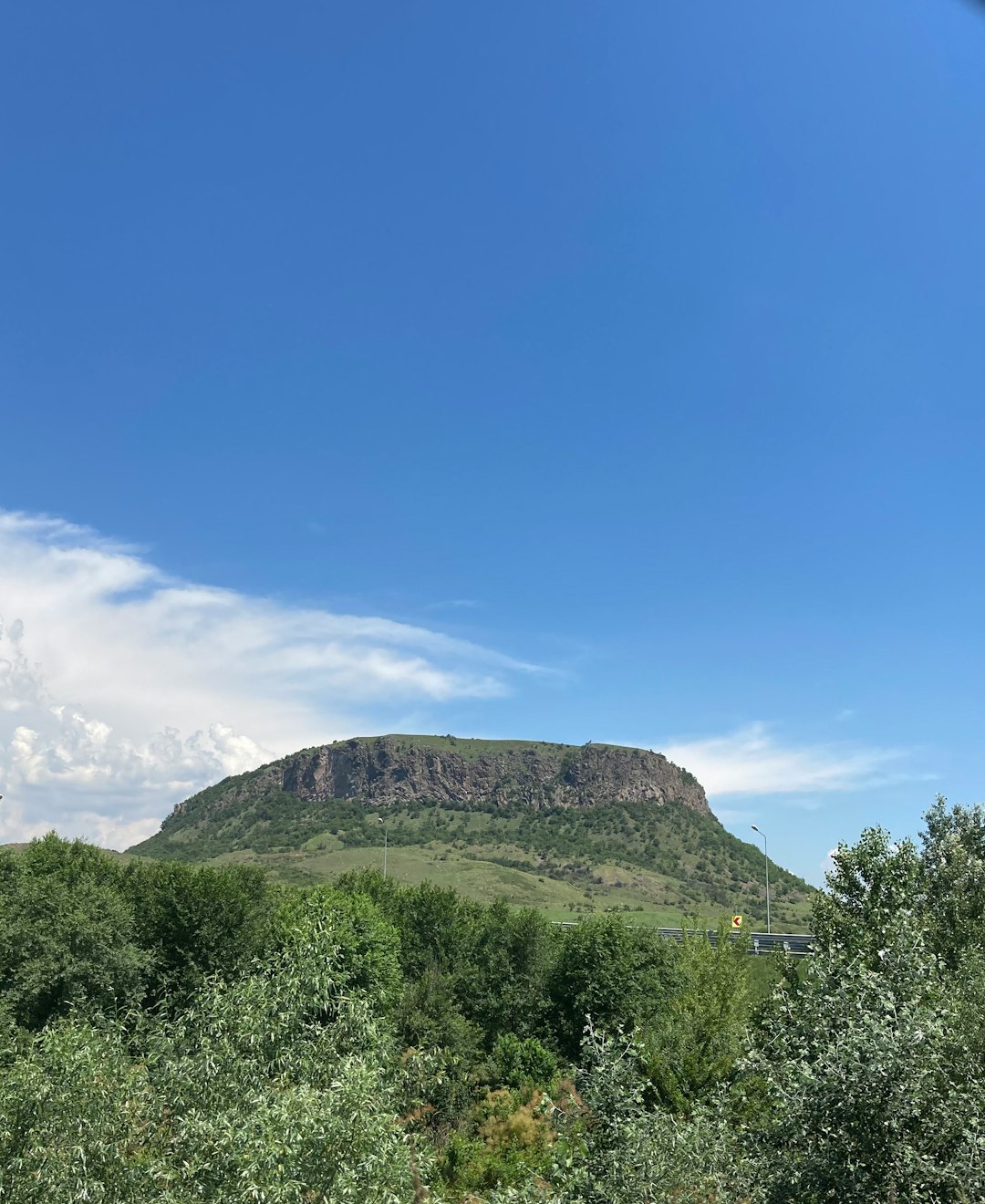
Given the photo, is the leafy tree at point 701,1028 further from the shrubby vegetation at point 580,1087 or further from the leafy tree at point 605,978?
the leafy tree at point 605,978

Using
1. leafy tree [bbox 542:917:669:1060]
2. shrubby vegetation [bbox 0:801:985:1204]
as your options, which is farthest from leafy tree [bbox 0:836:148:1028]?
leafy tree [bbox 542:917:669:1060]

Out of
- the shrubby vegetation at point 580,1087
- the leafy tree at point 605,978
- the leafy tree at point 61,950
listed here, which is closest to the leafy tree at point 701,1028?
the shrubby vegetation at point 580,1087

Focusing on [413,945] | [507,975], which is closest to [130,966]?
[413,945]

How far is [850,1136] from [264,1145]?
9103 millimetres

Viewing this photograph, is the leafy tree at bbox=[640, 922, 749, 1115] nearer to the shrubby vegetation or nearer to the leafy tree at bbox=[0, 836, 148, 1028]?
the shrubby vegetation

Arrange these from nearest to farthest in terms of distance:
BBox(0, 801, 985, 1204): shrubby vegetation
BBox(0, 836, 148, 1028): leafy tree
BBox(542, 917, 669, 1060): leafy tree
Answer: BBox(0, 801, 985, 1204): shrubby vegetation < BBox(0, 836, 148, 1028): leafy tree < BBox(542, 917, 669, 1060): leafy tree

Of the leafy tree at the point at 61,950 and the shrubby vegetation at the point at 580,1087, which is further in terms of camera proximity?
the leafy tree at the point at 61,950

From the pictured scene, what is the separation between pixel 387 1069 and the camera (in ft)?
72.5

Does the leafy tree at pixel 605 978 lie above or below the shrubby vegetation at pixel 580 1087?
below

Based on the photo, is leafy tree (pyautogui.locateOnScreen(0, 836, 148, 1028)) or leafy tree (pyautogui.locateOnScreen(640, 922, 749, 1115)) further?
leafy tree (pyautogui.locateOnScreen(0, 836, 148, 1028))

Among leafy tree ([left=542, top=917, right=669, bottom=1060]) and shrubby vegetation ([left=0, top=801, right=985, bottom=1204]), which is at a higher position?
shrubby vegetation ([left=0, top=801, right=985, bottom=1204])

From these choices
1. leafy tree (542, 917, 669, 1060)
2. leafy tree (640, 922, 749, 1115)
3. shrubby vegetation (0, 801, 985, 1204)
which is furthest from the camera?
leafy tree (542, 917, 669, 1060)

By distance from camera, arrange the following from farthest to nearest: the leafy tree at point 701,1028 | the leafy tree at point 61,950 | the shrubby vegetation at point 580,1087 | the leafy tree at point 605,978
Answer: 1. the leafy tree at point 605,978
2. the leafy tree at point 61,950
3. the leafy tree at point 701,1028
4. the shrubby vegetation at point 580,1087

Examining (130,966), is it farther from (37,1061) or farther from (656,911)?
(656,911)
